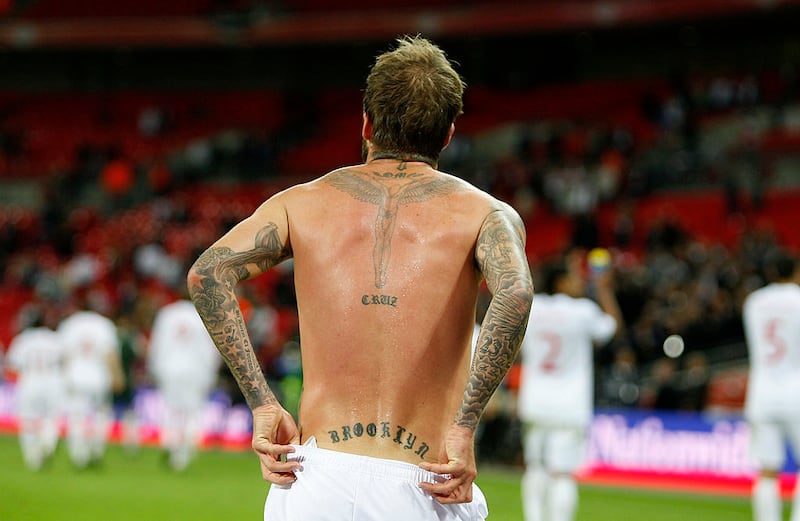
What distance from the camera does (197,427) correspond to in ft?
54.2

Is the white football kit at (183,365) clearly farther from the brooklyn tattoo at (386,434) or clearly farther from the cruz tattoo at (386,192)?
the brooklyn tattoo at (386,434)

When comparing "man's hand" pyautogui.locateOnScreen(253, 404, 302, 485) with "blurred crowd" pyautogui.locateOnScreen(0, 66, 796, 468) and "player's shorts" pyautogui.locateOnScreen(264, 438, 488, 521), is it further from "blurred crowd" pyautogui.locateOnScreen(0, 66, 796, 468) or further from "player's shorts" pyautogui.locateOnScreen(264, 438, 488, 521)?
"blurred crowd" pyautogui.locateOnScreen(0, 66, 796, 468)

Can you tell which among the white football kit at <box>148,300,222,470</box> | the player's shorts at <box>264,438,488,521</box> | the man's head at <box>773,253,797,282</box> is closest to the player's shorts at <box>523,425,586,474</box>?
the man's head at <box>773,253,797,282</box>

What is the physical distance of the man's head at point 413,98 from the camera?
3.75m

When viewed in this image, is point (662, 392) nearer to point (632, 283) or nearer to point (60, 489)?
point (632, 283)

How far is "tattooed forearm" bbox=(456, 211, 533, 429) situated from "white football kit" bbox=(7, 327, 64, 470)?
13692mm

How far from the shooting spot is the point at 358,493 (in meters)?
3.57

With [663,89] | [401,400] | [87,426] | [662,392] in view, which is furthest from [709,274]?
[401,400]

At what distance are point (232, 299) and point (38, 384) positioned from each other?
13.5 meters

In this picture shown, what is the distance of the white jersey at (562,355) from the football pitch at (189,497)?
2574mm

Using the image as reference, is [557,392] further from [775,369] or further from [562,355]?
[775,369]

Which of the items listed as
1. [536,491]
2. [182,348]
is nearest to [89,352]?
[182,348]

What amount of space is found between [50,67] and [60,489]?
999 inches

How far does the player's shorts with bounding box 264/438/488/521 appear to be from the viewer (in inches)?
140
